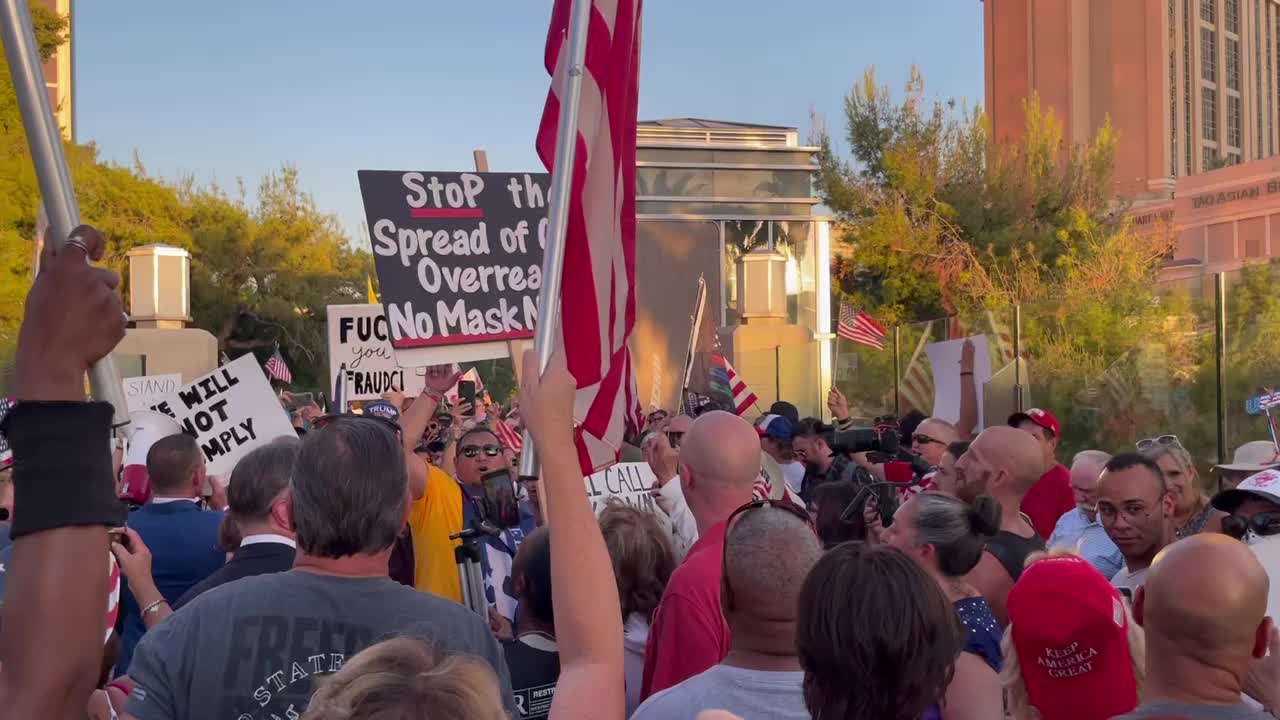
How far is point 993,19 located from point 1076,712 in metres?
61.9

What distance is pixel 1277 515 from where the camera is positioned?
5.04 m

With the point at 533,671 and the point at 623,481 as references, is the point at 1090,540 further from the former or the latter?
the point at 533,671

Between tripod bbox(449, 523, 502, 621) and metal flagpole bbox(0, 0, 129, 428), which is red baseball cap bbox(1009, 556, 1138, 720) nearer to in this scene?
tripod bbox(449, 523, 502, 621)

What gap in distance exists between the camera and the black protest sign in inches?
256

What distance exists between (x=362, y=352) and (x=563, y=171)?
22.9 feet

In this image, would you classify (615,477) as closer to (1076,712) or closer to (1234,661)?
(1076,712)

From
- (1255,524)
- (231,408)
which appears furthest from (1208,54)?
(1255,524)

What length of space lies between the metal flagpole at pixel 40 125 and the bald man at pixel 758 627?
4.92 ft

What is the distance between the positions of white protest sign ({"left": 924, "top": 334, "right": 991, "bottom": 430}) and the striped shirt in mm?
5065

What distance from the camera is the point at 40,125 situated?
371 cm

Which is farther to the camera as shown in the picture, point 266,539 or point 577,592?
point 266,539

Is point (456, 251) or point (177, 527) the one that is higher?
point (456, 251)

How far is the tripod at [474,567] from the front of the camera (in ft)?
16.5

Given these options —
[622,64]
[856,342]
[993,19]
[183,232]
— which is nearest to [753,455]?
[622,64]
